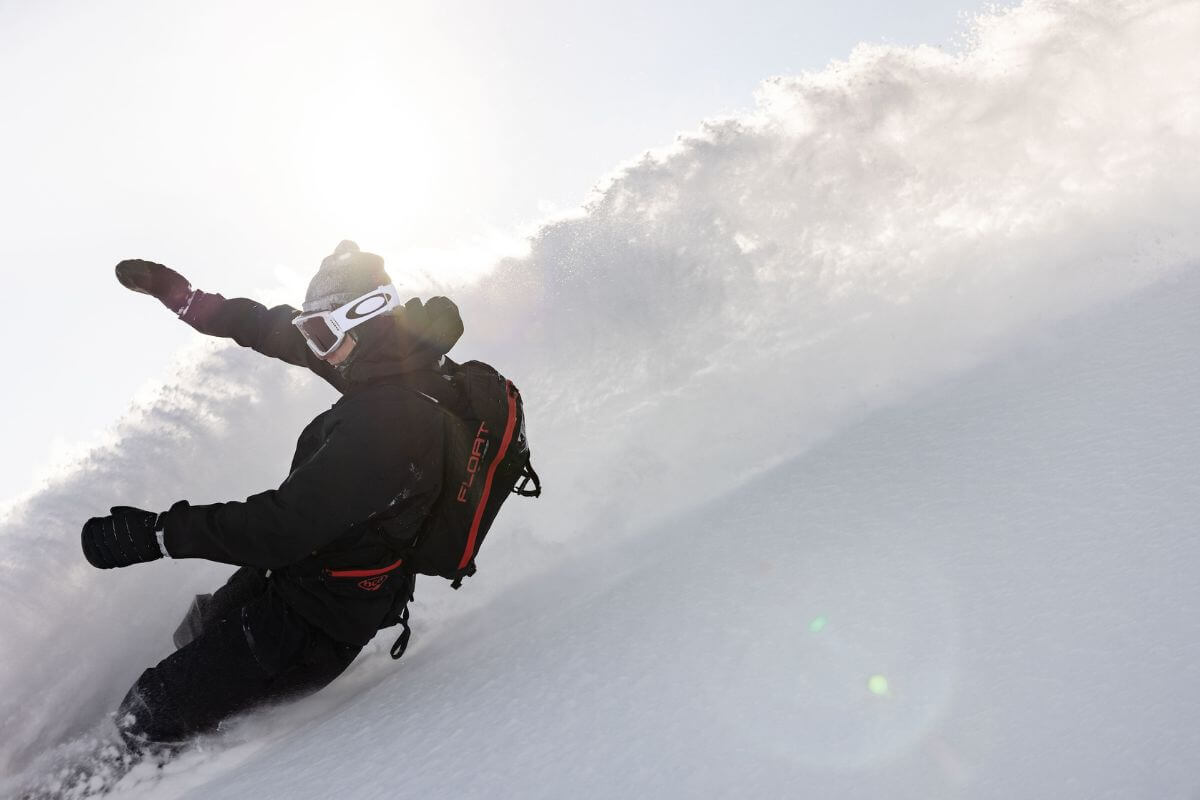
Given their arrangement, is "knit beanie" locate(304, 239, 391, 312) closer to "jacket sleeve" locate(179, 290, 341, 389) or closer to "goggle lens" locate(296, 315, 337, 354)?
"goggle lens" locate(296, 315, 337, 354)

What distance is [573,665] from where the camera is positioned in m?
3.02

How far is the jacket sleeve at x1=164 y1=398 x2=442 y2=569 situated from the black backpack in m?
0.35

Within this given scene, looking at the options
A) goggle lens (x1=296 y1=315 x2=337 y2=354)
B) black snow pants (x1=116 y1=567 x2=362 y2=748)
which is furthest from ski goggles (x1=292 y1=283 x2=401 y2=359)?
black snow pants (x1=116 y1=567 x2=362 y2=748)

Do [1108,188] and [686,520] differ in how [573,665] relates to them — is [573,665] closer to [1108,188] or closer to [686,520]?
[686,520]

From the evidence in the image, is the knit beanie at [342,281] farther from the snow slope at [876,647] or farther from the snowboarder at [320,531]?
the snow slope at [876,647]

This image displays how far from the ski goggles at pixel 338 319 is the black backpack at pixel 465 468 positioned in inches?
15.4

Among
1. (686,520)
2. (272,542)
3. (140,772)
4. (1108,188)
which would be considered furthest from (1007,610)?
(1108,188)

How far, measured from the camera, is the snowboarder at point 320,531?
317 cm

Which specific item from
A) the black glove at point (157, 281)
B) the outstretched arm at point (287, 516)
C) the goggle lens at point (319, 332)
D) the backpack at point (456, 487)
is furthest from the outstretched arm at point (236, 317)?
the outstretched arm at point (287, 516)

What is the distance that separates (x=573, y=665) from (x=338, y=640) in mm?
1448

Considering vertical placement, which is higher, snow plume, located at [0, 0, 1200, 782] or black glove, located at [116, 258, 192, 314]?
black glove, located at [116, 258, 192, 314]

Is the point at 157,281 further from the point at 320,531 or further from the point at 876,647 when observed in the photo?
the point at 876,647

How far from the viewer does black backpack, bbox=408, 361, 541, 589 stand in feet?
11.6

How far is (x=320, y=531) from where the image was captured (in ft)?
10.5
